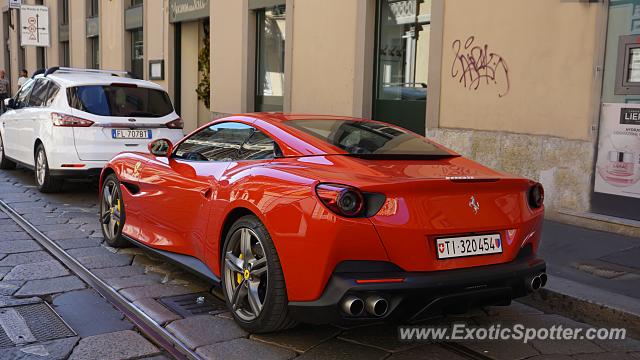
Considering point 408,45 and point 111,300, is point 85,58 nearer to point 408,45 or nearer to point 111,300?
point 408,45

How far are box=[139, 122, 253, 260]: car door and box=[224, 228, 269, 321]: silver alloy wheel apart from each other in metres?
0.39

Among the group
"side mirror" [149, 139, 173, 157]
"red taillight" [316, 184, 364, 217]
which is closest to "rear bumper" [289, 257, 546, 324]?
"red taillight" [316, 184, 364, 217]

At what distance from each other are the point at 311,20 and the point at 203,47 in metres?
5.47

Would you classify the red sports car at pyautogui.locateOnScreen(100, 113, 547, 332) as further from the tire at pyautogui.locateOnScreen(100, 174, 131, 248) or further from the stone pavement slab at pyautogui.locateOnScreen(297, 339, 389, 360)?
the tire at pyautogui.locateOnScreen(100, 174, 131, 248)

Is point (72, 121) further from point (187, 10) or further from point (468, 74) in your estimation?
point (187, 10)

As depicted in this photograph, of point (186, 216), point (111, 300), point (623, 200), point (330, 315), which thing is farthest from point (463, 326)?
point (623, 200)

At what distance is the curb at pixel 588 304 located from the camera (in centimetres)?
420

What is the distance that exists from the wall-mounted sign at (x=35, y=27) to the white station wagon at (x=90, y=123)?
14.1 metres

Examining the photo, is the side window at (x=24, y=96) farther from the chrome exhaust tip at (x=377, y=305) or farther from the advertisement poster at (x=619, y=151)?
the chrome exhaust tip at (x=377, y=305)

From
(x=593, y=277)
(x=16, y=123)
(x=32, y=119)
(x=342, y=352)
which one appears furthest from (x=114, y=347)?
(x=16, y=123)

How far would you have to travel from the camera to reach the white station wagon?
8211mm

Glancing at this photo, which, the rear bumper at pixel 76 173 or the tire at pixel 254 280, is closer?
the tire at pixel 254 280

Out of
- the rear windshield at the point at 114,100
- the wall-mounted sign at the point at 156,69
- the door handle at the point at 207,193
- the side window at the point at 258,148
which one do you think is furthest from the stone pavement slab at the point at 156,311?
the wall-mounted sign at the point at 156,69

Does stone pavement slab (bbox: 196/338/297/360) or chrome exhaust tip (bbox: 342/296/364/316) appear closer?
chrome exhaust tip (bbox: 342/296/364/316)
